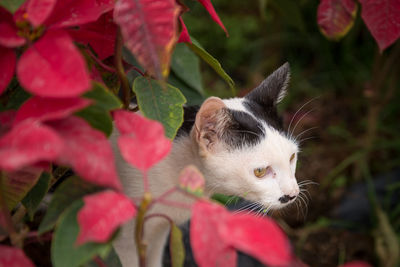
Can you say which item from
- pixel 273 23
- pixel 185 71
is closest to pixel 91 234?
pixel 185 71

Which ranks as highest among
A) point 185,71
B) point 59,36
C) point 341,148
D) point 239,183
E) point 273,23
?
point 59,36

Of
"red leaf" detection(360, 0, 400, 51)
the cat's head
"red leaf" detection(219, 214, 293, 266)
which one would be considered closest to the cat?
the cat's head

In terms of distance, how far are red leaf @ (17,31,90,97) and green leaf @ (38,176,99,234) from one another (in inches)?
4.3

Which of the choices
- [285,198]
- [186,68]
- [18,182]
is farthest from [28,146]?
[285,198]

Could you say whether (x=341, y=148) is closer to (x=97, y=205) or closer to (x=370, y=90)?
(x=370, y=90)

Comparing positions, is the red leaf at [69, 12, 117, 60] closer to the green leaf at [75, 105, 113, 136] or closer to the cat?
the green leaf at [75, 105, 113, 136]

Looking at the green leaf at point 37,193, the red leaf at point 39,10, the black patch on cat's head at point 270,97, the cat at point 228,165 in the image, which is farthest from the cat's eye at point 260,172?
the red leaf at point 39,10

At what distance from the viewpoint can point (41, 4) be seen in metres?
0.38

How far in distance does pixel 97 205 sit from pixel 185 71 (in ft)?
1.41

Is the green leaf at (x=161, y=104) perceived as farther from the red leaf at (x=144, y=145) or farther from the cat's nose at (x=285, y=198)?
the cat's nose at (x=285, y=198)

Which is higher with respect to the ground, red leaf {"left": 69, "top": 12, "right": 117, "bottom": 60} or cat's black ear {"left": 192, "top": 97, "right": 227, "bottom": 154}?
red leaf {"left": 69, "top": 12, "right": 117, "bottom": 60}

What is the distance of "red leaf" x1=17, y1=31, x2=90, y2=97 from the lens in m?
0.34

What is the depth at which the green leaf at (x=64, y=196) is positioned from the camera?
421 millimetres

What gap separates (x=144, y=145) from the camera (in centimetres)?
38
